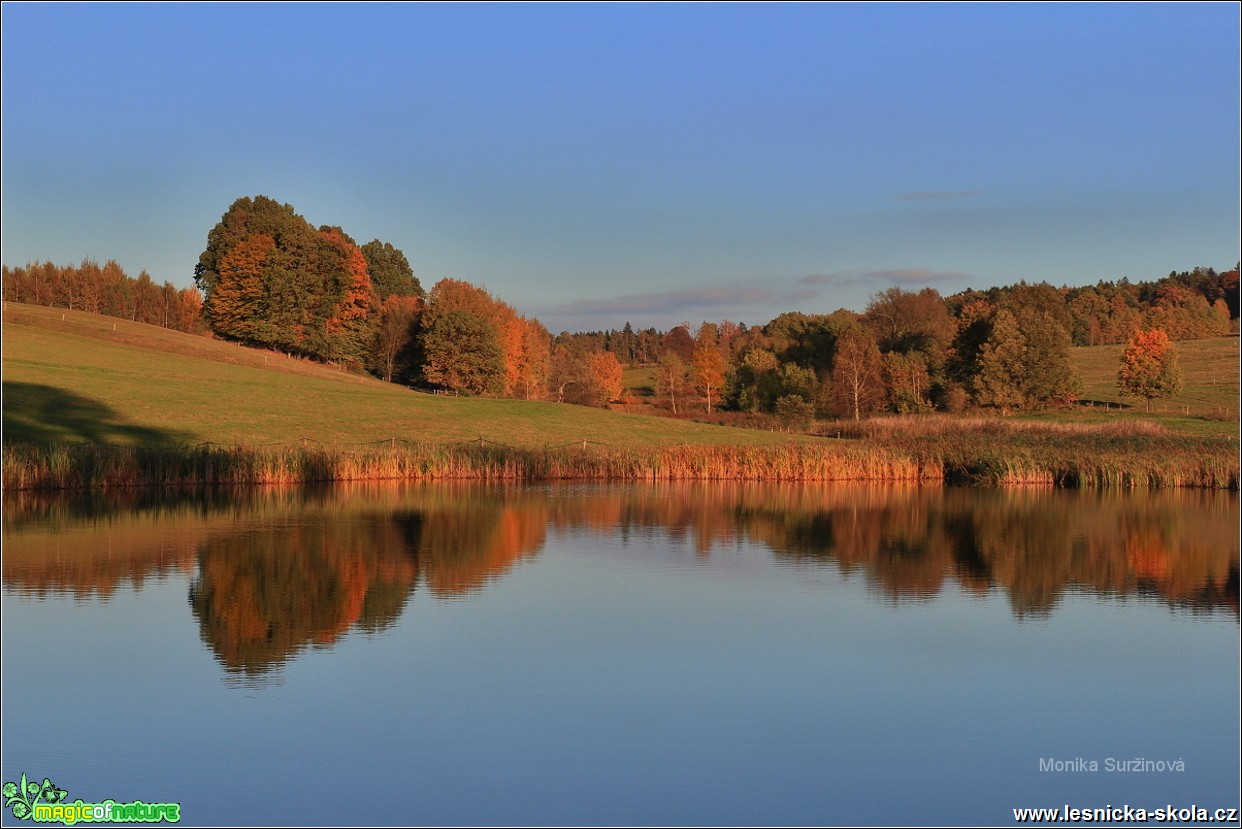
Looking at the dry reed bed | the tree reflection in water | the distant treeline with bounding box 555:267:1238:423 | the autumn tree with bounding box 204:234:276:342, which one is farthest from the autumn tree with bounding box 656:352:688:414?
the tree reflection in water

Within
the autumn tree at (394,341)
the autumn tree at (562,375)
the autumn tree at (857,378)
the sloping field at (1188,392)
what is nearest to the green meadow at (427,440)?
the sloping field at (1188,392)

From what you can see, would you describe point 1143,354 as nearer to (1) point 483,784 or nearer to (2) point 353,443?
(2) point 353,443

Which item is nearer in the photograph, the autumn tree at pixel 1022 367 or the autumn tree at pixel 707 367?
the autumn tree at pixel 1022 367

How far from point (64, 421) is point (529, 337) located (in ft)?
196

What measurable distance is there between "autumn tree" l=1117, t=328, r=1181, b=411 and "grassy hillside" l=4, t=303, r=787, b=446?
33057 millimetres

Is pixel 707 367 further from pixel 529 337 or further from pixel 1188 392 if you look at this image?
pixel 1188 392

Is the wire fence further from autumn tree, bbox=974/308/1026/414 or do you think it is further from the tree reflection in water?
autumn tree, bbox=974/308/1026/414

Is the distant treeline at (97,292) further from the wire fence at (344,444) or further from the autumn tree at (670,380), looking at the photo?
the wire fence at (344,444)

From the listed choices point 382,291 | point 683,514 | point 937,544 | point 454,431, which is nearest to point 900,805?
point 937,544

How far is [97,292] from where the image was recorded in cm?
11400

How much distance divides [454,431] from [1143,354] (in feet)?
157

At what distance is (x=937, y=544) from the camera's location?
24500mm

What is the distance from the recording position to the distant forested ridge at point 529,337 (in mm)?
80938

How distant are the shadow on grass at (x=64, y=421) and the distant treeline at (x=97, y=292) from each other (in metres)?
62.7
